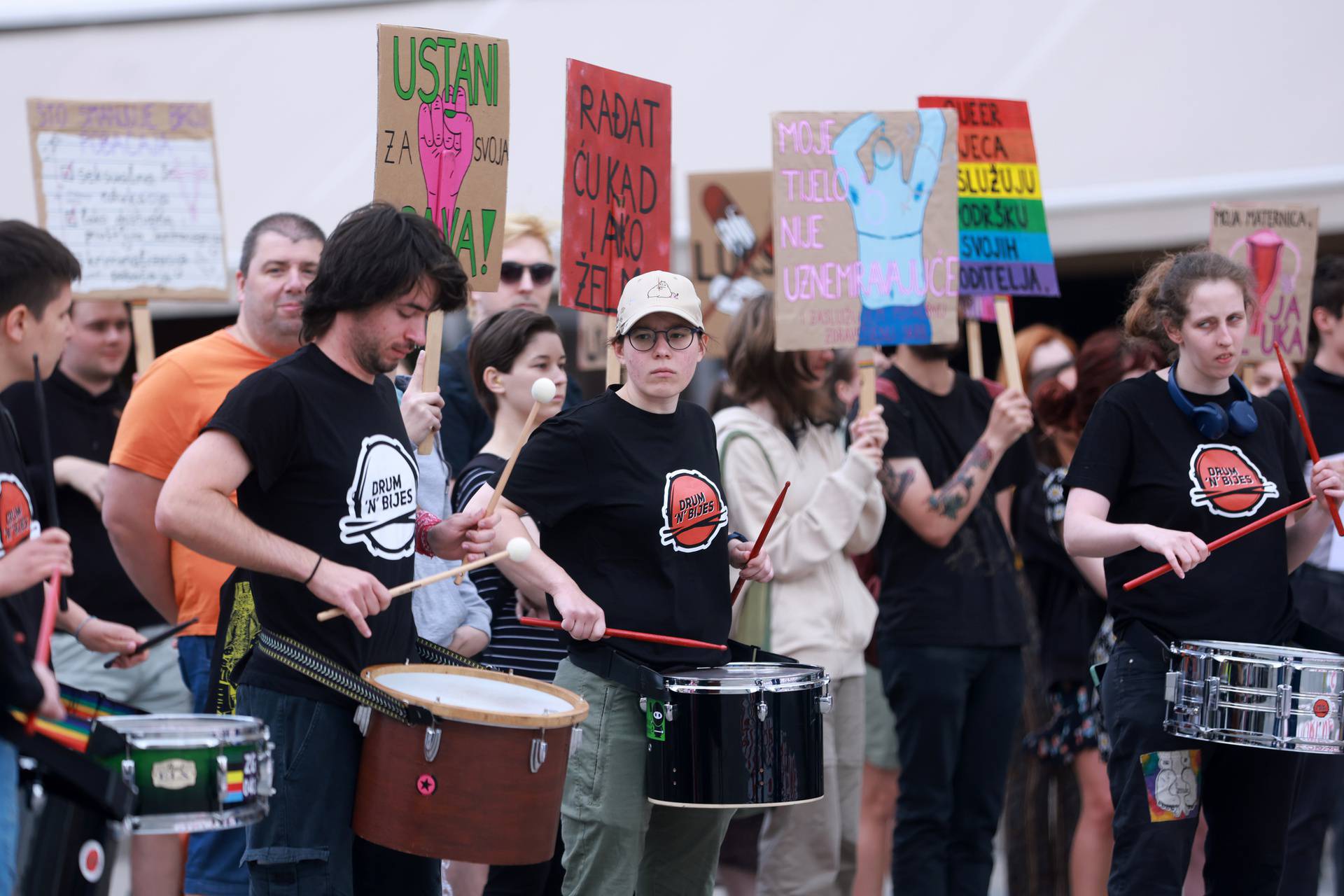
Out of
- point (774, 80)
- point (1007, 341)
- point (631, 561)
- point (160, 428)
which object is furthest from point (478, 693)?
point (774, 80)

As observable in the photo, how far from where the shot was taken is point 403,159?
15.3 ft

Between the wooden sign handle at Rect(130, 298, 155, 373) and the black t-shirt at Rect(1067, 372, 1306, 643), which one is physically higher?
the wooden sign handle at Rect(130, 298, 155, 373)

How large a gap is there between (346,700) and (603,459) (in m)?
0.95

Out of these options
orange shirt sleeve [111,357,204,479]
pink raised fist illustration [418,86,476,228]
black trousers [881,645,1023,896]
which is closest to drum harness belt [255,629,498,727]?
orange shirt sleeve [111,357,204,479]

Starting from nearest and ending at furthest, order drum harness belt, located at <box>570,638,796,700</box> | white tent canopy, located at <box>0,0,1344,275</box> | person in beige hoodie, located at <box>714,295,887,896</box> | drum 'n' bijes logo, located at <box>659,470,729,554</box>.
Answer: drum harness belt, located at <box>570,638,796,700</box>
drum 'n' bijes logo, located at <box>659,470,729,554</box>
person in beige hoodie, located at <box>714,295,887,896</box>
white tent canopy, located at <box>0,0,1344,275</box>

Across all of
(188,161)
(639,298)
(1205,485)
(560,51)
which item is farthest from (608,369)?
(560,51)

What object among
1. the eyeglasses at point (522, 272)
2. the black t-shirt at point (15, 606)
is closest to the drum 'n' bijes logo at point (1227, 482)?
the eyeglasses at point (522, 272)

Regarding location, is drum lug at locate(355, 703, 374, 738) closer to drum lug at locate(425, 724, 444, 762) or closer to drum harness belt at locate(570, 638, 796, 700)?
drum lug at locate(425, 724, 444, 762)

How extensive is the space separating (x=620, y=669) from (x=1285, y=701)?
1.68m

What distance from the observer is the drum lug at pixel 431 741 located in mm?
3383

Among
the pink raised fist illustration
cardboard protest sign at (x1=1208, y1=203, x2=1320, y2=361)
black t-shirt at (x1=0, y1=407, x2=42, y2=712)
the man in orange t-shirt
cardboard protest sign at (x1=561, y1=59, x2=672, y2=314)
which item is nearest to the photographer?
black t-shirt at (x1=0, y1=407, x2=42, y2=712)

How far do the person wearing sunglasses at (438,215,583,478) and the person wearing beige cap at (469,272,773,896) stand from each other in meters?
1.26

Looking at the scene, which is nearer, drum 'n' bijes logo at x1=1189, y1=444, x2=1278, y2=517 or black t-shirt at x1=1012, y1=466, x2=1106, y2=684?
drum 'n' bijes logo at x1=1189, y1=444, x2=1278, y2=517

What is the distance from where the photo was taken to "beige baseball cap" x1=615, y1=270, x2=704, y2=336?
162 inches
